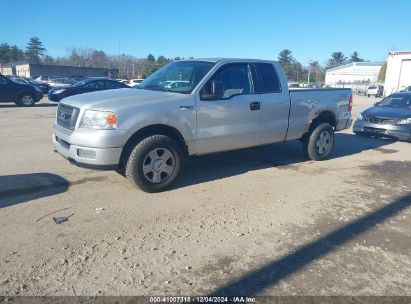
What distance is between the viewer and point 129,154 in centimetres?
511

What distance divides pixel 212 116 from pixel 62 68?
225 feet

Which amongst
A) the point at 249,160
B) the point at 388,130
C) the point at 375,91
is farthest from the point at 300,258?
the point at 375,91

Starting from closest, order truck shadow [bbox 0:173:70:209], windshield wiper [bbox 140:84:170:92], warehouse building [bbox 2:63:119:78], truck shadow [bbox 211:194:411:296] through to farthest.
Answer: truck shadow [bbox 211:194:411:296] → truck shadow [bbox 0:173:70:209] → windshield wiper [bbox 140:84:170:92] → warehouse building [bbox 2:63:119:78]

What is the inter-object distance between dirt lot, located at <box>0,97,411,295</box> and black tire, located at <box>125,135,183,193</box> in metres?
0.16

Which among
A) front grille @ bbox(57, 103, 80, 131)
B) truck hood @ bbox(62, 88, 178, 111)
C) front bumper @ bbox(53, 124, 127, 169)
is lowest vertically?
front bumper @ bbox(53, 124, 127, 169)

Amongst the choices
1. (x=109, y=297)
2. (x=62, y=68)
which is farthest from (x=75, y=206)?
(x=62, y=68)

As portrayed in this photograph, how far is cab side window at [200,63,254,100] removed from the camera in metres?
5.61

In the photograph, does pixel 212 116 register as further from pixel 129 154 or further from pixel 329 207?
pixel 329 207

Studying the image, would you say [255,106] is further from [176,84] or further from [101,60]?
[101,60]

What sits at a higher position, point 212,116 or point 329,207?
point 212,116

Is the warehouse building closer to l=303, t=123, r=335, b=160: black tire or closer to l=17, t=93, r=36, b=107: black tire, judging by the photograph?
l=17, t=93, r=36, b=107: black tire

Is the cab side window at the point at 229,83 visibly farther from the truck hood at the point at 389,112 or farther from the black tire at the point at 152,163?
the truck hood at the point at 389,112

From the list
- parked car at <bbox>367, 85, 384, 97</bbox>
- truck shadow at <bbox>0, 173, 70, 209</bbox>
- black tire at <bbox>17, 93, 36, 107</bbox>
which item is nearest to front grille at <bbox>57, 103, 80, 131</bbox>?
truck shadow at <bbox>0, 173, 70, 209</bbox>

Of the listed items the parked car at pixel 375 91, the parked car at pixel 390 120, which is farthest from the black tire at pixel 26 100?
the parked car at pixel 375 91
